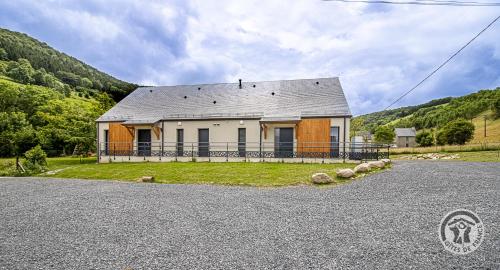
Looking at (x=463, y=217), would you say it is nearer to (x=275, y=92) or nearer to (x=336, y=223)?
(x=336, y=223)

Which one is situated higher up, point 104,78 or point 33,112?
point 104,78

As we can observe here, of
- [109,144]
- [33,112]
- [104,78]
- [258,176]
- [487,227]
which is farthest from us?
[104,78]

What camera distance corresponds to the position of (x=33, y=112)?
109ft

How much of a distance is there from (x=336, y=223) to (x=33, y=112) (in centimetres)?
4128

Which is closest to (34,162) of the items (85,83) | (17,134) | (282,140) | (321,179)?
(17,134)

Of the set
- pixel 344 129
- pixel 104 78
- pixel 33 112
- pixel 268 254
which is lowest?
pixel 268 254

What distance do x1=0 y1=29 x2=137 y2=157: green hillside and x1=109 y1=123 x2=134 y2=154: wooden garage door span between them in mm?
A: 2072

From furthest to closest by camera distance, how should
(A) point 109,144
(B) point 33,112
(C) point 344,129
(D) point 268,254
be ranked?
(B) point 33,112 < (A) point 109,144 < (C) point 344,129 < (D) point 268,254

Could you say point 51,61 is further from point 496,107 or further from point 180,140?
point 496,107

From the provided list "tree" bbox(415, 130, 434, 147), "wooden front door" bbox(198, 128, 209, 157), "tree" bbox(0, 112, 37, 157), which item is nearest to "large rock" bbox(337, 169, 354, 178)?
"wooden front door" bbox(198, 128, 209, 157)

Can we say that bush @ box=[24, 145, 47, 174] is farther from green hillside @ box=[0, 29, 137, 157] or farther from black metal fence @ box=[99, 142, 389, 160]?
black metal fence @ box=[99, 142, 389, 160]

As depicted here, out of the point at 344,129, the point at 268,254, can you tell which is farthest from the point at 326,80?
the point at 268,254

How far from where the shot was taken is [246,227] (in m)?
4.74

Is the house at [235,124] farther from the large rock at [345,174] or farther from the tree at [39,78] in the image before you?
the tree at [39,78]
